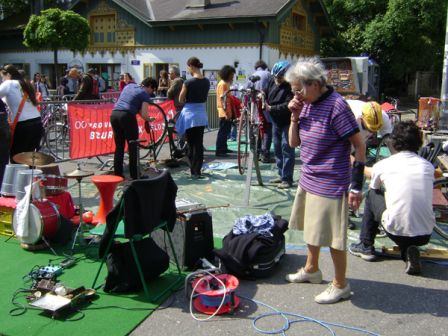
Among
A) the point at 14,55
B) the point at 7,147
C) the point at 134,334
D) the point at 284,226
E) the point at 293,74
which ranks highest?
the point at 14,55

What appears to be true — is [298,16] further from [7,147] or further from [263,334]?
[263,334]

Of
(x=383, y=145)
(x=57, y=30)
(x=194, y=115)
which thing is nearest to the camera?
(x=194, y=115)

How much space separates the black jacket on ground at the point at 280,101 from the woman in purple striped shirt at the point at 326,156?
10.5 ft

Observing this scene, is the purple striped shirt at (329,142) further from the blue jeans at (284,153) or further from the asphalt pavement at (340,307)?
the blue jeans at (284,153)

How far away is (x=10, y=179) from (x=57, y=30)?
16.4 metres

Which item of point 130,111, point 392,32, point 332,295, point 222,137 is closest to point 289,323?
point 332,295

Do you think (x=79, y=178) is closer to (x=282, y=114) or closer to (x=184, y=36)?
(x=282, y=114)

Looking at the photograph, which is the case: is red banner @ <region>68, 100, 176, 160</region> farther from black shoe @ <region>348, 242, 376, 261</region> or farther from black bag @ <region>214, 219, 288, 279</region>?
black shoe @ <region>348, 242, 376, 261</region>

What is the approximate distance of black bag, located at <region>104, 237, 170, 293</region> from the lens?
4043 millimetres

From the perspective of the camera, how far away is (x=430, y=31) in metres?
25.9

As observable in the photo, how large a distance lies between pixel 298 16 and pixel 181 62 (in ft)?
21.5

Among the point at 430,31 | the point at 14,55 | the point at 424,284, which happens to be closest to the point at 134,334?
the point at 424,284

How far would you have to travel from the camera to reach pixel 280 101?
7.12 meters

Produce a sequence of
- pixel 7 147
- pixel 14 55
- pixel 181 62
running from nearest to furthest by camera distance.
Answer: pixel 7 147 < pixel 181 62 < pixel 14 55
